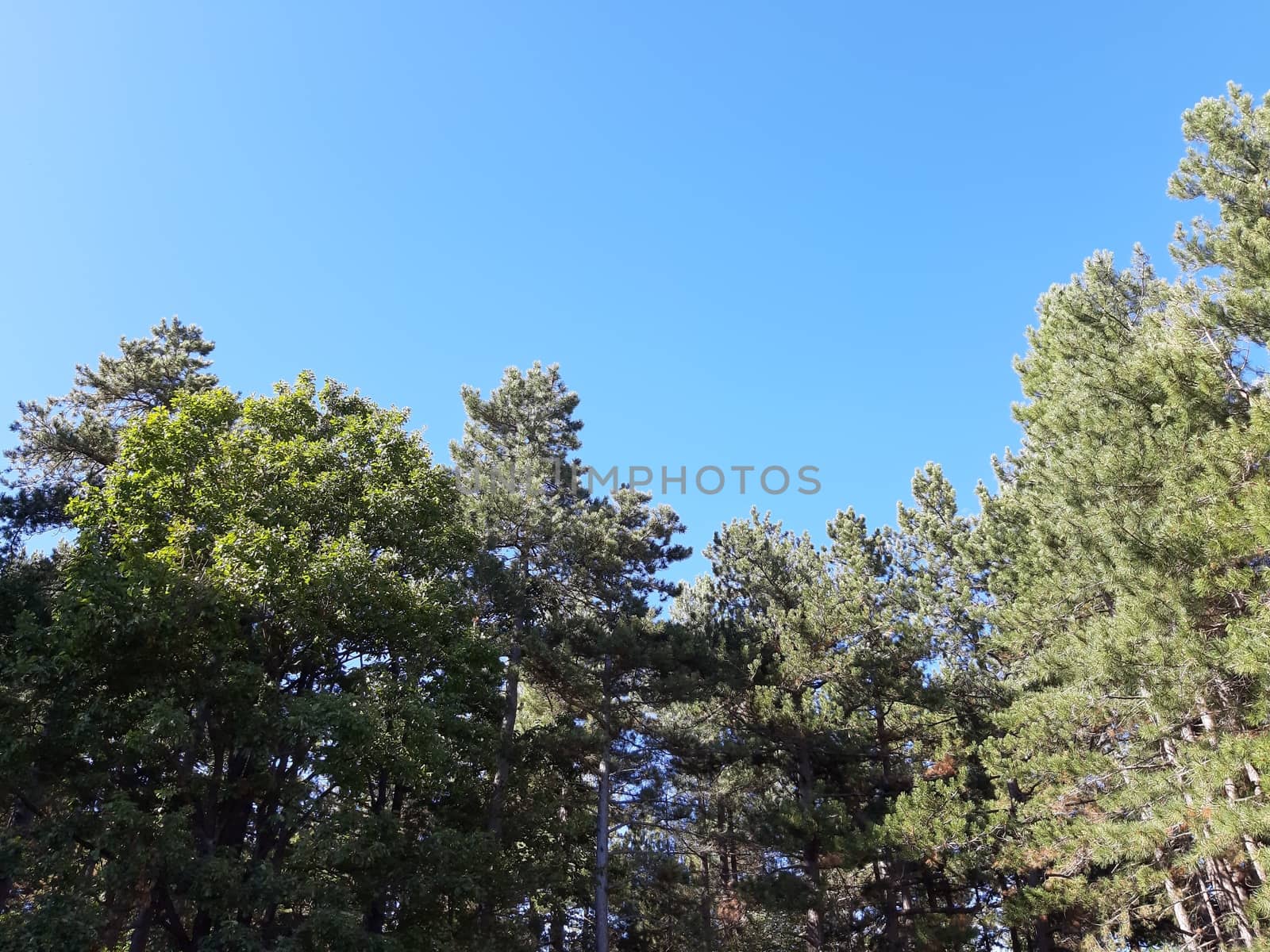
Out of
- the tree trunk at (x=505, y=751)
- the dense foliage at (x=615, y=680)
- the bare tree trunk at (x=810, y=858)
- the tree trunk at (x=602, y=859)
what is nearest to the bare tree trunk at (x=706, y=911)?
the dense foliage at (x=615, y=680)

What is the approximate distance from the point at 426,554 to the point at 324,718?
397 cm

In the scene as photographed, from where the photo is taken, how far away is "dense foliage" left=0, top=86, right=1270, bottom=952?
9062mm

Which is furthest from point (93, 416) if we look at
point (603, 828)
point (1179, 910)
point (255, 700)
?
point (1179, 910)

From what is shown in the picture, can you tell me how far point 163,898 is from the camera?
A: 9.32m

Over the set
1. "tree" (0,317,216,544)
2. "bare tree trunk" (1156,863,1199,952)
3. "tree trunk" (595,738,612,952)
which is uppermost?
"tree" (0,317,216,544)

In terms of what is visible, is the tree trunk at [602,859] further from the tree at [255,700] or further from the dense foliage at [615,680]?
the tree at [255,700]

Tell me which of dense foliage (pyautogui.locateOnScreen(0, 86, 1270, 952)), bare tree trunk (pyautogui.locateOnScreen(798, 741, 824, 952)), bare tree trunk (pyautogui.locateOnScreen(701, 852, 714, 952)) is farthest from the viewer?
bare tree trunk (pyautogui.locateOnScreen(701, 852, 714, 952))

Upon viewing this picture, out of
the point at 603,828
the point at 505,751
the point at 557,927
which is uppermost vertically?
the point at 505,751

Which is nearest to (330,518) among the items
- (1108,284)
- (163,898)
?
(163,898)

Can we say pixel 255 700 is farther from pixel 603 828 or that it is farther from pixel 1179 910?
pixel 1179 910

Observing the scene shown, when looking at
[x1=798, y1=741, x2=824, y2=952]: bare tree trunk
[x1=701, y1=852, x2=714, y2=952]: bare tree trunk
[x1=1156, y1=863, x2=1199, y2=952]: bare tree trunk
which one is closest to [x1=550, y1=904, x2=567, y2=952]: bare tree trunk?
[x1=701, y1=852, x2=714, y2=952]: bare tree trunk

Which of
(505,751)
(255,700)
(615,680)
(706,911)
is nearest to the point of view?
(255,700)

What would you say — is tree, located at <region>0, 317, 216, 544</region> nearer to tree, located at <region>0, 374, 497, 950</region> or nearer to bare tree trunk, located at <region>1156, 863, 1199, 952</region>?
tree, located at <region>0, 374, 497, 950</region>

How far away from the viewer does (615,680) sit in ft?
56.7
